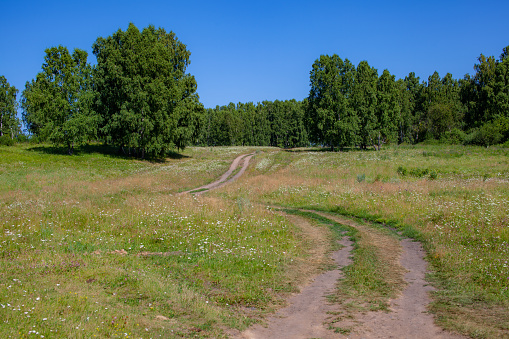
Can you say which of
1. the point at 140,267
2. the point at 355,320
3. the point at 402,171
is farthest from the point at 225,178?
the point at 355,320

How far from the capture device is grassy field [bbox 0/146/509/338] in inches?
285

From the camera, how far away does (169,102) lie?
58.6 metres

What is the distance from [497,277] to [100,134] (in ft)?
204

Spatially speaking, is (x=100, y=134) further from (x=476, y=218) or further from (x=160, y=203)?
(x=476, y=218)

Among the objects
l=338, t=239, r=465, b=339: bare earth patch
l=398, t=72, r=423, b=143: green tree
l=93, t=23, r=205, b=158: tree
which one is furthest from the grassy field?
l=398, t=72, r=423, b=143: green tree

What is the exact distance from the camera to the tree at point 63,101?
52438 mm

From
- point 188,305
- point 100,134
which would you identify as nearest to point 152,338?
point 188,305

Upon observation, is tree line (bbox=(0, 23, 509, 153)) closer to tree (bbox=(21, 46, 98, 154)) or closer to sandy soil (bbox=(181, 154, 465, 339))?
tree (bbox=(21, 46, 98, 154))

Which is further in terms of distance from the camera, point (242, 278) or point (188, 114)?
point (188, 114)

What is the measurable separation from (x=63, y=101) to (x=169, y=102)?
15795 mm

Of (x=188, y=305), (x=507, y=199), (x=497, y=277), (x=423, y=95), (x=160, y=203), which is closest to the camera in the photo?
(x=188, y=305)

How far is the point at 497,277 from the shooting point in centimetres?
976

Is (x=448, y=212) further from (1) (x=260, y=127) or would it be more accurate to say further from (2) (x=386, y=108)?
(1) (x=260, y=127)

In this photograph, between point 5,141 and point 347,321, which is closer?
point 347,321
